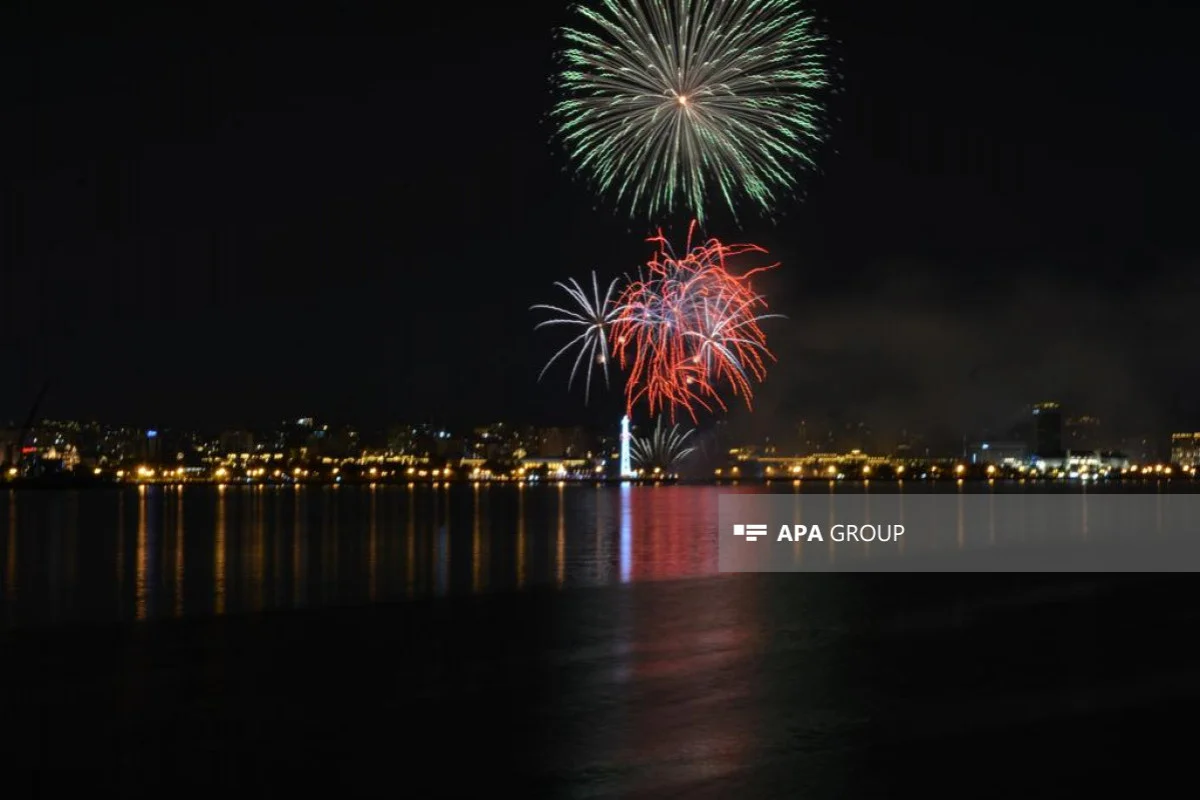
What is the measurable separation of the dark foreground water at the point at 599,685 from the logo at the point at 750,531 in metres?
10.1

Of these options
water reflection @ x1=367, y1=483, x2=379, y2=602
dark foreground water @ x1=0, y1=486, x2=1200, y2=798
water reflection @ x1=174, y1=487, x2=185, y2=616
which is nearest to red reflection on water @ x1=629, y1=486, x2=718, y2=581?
dark foreground water @ x1=0, y1=486, x2=1200, y2=798

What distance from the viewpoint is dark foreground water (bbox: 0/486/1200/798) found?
6.92m

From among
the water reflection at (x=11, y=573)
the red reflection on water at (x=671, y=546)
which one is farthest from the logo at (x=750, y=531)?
the water reflection at (x=11, y=573)

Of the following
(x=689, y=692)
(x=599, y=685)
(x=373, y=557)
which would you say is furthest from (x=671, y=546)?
(x=689, y=692)

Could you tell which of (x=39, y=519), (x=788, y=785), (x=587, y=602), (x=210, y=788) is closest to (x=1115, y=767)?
(x=788, y=785)

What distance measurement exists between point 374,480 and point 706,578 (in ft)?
417

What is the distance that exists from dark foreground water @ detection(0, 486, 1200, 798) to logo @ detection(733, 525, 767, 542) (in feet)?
33.0

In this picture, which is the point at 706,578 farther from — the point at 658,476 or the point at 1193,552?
the point at 658,476

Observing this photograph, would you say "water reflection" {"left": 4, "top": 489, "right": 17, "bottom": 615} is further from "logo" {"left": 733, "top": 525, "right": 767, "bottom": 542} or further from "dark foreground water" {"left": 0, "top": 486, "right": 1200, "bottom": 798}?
"logo" {"left": 733, "top": 525, "right": 767, "bottom": 542}

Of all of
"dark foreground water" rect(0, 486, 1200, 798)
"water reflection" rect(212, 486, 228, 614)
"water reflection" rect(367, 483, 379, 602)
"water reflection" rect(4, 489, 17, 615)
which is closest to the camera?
"dark foreground water" rect(0, 486, 1200, 798)

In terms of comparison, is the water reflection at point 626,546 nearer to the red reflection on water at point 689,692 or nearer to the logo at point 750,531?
the logo at point 750,531

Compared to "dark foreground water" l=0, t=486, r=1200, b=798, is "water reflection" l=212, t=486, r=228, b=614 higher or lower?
lower

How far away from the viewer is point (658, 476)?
405 feet

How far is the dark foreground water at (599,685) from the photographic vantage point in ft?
22.7
